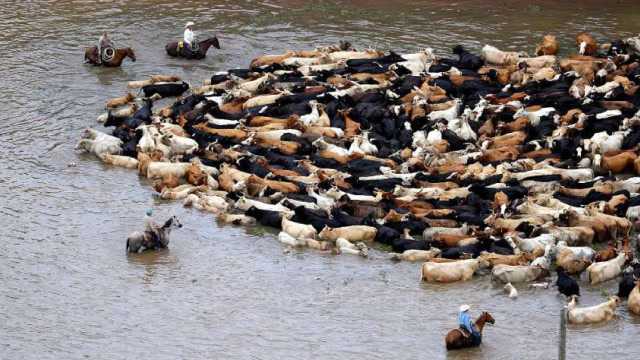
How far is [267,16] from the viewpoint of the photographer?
1330 inches

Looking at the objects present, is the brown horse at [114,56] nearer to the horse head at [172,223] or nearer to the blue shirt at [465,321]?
the horse head at [172,223]

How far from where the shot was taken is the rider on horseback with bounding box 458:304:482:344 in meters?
16.6

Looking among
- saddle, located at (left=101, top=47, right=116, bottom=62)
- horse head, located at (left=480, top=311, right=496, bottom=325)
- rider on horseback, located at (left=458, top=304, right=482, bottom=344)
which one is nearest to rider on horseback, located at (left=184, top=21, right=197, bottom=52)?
saddle, located at (left=101, top=47, right=116, bottom=62)

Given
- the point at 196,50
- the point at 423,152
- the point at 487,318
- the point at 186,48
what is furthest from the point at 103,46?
the point at 487,318

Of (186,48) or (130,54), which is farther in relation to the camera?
(186,48)

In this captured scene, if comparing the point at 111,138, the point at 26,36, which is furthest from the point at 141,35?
the point at 111,138

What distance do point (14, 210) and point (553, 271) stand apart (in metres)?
8.98

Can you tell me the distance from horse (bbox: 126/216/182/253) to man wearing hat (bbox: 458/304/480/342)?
5458mm

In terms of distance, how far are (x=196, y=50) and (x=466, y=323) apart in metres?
15.2

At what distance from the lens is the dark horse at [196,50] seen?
3031 cm

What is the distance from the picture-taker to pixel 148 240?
20.1 meters

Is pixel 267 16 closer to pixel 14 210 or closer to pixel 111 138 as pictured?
pixel 111 138

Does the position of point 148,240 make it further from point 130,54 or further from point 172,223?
point 130,54

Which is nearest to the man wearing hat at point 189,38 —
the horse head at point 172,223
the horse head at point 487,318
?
the horse head at point 172,223
